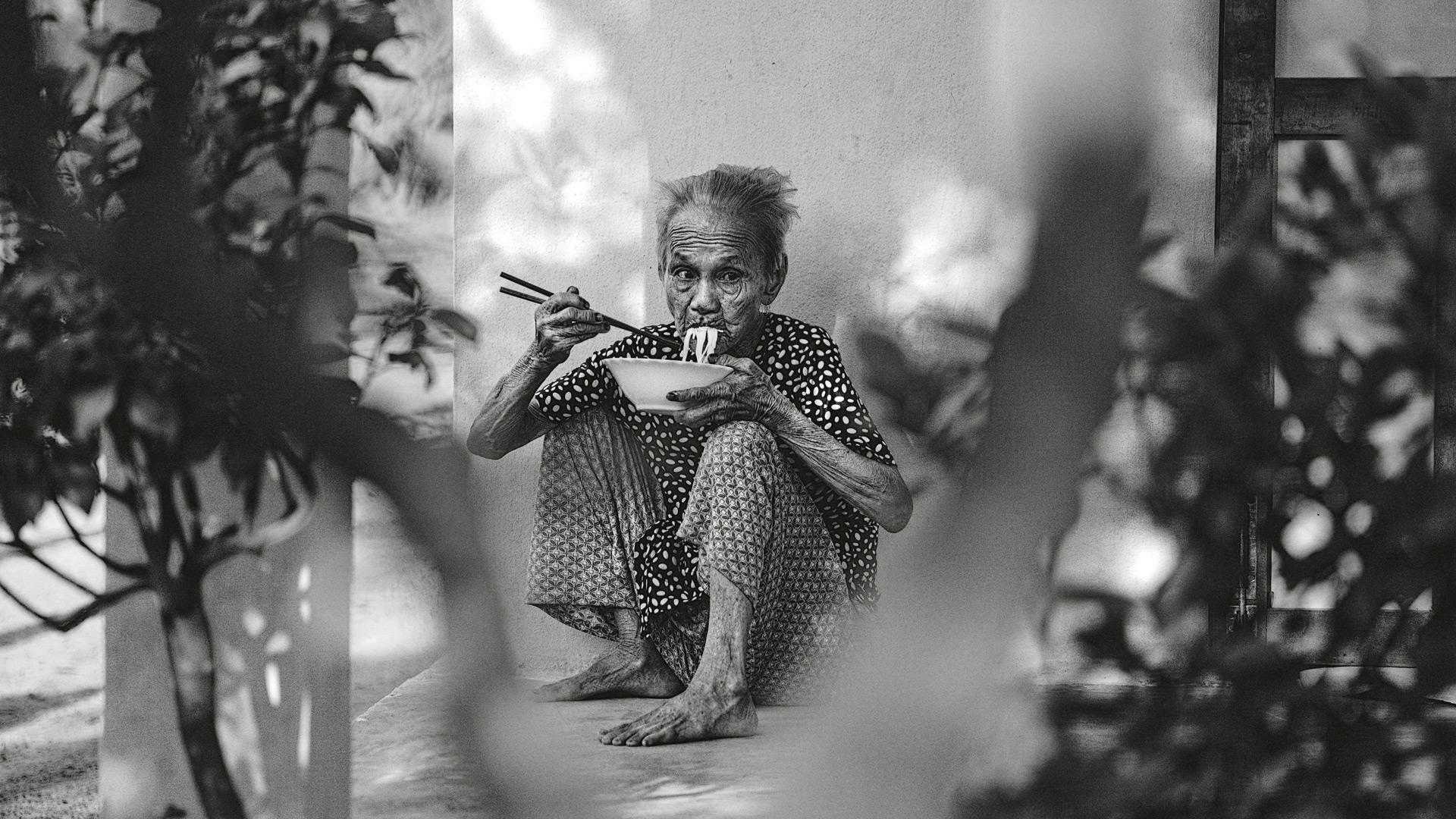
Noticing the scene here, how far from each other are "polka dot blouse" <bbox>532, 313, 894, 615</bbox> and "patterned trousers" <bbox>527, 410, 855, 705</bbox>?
4 centimetres

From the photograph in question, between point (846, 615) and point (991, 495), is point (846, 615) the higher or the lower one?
the lower one

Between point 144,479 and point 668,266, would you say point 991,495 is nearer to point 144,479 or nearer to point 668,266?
point 144,479

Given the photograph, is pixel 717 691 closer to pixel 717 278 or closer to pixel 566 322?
pixel 566 322

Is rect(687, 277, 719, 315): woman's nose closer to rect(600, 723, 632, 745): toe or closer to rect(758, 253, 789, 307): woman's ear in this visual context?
rect(758, 253, 789, 307): woman's ear

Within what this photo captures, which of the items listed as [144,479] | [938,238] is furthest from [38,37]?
[938,238]

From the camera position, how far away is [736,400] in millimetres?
2607

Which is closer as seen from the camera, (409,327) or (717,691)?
(409,327)

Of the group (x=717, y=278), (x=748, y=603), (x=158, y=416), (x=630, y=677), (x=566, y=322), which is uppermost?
(x=717, y=278)

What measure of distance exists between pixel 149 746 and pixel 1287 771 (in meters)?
0.67

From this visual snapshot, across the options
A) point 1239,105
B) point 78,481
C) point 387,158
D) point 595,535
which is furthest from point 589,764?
point 1239,105

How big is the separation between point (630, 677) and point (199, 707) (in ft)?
7.21

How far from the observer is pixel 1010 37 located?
45 centimetres

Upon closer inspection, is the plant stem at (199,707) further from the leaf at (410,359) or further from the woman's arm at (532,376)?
the woman's arm at (532,376)

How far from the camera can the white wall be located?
3.34m
